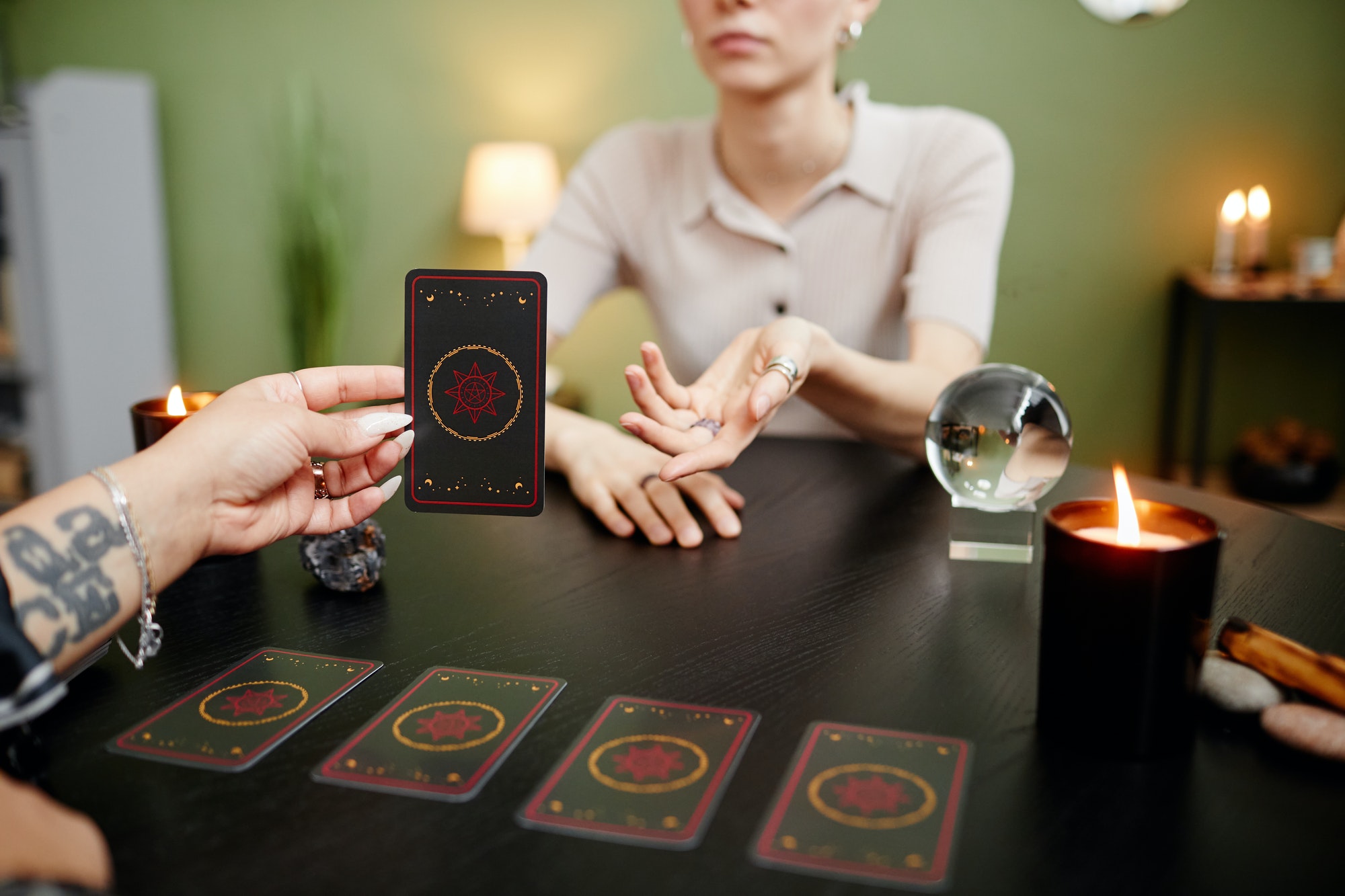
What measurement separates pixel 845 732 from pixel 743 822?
0.11m

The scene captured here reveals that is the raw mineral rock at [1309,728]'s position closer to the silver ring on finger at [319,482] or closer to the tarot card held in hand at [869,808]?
the tarot card held in hand at [869,808]

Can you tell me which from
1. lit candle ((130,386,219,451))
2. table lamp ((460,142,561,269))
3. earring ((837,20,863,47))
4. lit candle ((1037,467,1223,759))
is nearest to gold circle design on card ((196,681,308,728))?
lit candle ((130,386,219,451))

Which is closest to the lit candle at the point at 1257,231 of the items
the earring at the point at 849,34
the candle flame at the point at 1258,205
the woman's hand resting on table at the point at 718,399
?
the candle flame at the point at 1258,205

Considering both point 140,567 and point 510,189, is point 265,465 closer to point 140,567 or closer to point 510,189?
point 140,567

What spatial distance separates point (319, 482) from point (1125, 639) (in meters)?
0.66

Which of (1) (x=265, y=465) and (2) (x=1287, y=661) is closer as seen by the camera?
(2) (x=1287, y=661)

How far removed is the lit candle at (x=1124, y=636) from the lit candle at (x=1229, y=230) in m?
2.66

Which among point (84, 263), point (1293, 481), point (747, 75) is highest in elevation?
point (747, 75)

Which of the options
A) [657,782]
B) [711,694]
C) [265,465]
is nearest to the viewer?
[657,782]

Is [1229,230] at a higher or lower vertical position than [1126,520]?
higher

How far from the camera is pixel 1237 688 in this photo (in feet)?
2.01

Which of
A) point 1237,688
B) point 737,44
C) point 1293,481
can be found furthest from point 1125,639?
point 1293,481

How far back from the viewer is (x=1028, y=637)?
0.75m

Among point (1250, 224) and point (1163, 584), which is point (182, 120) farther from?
point (1163, 584)
